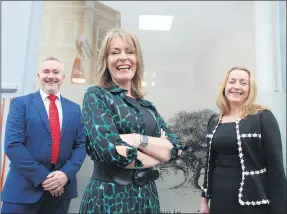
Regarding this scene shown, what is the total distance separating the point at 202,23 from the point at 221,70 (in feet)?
1.97

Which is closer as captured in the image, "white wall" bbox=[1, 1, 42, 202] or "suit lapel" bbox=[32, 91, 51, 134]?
"suit lapel" bbox=[32, 91, 51, 134]

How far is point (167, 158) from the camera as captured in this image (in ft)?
4.01

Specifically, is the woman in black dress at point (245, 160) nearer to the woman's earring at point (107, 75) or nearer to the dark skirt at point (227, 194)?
the dark skirt at point (227, 194)

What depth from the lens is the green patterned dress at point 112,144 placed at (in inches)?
40.4

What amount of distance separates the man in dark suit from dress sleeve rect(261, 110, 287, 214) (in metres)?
1.35

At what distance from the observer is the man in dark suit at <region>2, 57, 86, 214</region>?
1731mm

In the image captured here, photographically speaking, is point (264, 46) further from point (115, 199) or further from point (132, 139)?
point (115, 199)

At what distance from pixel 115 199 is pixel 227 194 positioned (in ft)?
3.35

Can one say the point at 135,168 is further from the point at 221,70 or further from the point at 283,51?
the point at 283,51

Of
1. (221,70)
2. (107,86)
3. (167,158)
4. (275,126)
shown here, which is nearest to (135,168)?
(167,158)

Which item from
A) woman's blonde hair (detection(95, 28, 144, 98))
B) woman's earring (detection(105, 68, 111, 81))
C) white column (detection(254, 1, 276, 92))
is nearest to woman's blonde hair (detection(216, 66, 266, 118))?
white column (detection(254, 1, 276, 92))

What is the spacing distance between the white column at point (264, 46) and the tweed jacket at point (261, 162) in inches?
42.0

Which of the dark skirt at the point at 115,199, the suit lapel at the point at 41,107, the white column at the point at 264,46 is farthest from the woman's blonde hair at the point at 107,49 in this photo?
the white column at the point at 264,46

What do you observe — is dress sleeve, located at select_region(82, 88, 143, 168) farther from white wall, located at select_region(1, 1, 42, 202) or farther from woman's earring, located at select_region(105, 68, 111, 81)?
white wall, located at select_region(1, 1, 42, 202)
